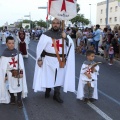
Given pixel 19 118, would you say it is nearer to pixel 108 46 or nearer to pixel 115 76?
pixel 115 76

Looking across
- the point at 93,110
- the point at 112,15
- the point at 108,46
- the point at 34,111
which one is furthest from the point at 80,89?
the point at 112,15

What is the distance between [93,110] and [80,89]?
0.79m

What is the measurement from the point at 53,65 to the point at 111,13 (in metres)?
102

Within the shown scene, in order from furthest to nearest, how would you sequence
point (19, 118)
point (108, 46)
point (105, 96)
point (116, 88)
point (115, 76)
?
point (108, 46), point (115, 76), point (116, 88), point (105, 96), point (19, 118)

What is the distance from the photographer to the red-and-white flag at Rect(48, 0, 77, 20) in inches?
299

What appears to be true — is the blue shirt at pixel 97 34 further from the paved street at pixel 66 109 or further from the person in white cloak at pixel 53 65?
the person in white cloak at pixel 53 65

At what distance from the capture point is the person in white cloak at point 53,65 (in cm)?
752

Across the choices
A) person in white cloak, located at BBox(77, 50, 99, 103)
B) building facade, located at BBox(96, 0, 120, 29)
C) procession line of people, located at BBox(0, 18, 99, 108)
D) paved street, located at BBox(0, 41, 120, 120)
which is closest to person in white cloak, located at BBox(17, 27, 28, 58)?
paved street, located at BBox(0, 41, 120, 120)

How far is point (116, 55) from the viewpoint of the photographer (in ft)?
56.0

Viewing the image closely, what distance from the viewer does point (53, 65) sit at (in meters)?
7.59

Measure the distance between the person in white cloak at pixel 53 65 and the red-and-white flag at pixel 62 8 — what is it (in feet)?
0.74

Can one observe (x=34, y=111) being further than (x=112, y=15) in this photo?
No

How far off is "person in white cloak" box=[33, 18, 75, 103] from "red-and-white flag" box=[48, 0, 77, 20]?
22cm

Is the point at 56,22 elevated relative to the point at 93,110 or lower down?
elevated
